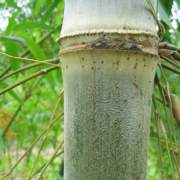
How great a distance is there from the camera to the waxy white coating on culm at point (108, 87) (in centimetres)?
47

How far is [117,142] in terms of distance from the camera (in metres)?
0.47

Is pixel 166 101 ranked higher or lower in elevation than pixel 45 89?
lower

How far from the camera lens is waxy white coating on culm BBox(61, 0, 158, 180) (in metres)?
0.47

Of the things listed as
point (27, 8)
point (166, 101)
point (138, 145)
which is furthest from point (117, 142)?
point (27, 8)

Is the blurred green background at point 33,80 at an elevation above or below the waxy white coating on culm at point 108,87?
above

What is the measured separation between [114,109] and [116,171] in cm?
6

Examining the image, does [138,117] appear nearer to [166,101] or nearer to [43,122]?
[166,101]

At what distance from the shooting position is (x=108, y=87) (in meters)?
0.47

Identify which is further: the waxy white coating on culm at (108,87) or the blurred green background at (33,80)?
the blurred green background at (33,80)

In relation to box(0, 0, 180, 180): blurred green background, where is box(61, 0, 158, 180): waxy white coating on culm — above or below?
below

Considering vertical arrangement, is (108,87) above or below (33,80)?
below

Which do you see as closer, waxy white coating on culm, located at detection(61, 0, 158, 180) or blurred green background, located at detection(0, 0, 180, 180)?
waxy white coating on culm, located at detection(61, 0, 158, 180)

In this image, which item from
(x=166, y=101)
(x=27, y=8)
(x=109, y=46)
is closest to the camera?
(x=109, y=46)

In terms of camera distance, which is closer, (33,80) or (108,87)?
(108,87)
